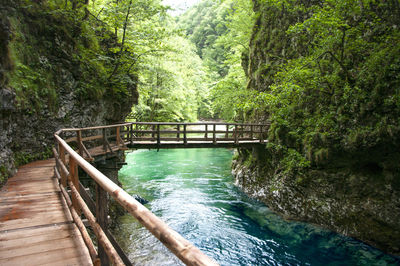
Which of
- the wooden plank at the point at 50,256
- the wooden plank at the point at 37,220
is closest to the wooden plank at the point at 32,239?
the wooden plank at the point at 50,256

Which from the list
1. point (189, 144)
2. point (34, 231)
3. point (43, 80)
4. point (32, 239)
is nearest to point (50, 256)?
point (32, 239)

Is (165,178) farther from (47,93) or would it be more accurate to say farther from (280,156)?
(47,93)

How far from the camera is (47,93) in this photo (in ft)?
26.4

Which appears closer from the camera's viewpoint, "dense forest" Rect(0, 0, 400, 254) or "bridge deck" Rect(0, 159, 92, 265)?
"bridge deck" Rect(0, 159, 92, 265)

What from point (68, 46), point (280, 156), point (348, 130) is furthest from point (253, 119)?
point (68, 46)

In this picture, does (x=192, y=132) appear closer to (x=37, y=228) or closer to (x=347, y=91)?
(x=347, y=91)

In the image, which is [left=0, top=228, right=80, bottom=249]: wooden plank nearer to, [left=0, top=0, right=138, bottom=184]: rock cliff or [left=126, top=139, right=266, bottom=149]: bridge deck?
[left=0, top=0, right=138, bottom=184]: rock cliff

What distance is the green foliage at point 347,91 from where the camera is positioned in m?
6.97

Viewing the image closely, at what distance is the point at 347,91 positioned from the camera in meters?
7.91

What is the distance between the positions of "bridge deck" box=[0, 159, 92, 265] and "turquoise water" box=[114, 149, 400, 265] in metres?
4.02

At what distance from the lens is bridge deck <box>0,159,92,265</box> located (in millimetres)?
2398

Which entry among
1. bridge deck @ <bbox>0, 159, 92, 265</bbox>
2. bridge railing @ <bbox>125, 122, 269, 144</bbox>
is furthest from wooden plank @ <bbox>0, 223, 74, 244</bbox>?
bridge railing @ <bbox>125, 122, 269, 144</bbox>

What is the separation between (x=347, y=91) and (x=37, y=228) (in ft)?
30.1

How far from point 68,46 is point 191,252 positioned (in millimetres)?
10982
